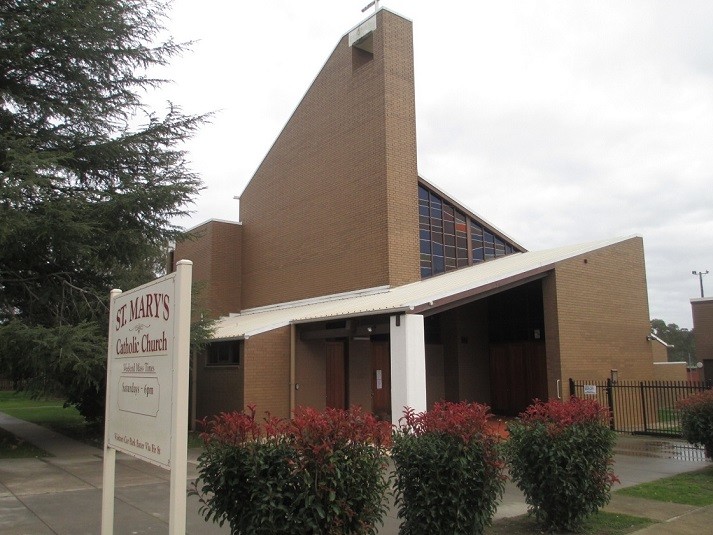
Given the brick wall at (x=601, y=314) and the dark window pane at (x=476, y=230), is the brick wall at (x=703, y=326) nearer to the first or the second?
the brick wall at (x=601, y=314)

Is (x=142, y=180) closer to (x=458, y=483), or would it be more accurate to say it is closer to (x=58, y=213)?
(x=58, y=213)

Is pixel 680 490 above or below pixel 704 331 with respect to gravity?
below

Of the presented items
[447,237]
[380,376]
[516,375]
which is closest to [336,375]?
[380,376]

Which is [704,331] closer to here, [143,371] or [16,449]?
[16,449]

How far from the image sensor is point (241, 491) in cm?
521

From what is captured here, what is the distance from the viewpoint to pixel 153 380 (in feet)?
17.1

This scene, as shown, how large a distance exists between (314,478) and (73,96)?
13707 mm

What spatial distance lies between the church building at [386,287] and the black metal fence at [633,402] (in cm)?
43

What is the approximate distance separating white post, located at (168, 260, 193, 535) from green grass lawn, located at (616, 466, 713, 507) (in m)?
7.34

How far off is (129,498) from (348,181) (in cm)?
1337

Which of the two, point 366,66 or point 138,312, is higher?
point 366,66

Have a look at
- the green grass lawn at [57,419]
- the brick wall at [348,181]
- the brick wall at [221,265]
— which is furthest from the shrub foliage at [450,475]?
the brick wall at [221,265]

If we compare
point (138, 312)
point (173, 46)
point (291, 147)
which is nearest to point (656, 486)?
point (138, 312)

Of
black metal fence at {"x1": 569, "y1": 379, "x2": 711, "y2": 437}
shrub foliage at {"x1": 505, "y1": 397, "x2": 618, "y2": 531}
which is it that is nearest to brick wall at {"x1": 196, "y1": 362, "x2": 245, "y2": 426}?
black metal fence at {"x1": 569, "y1": 379, "x2": 711, "y2": 437}
